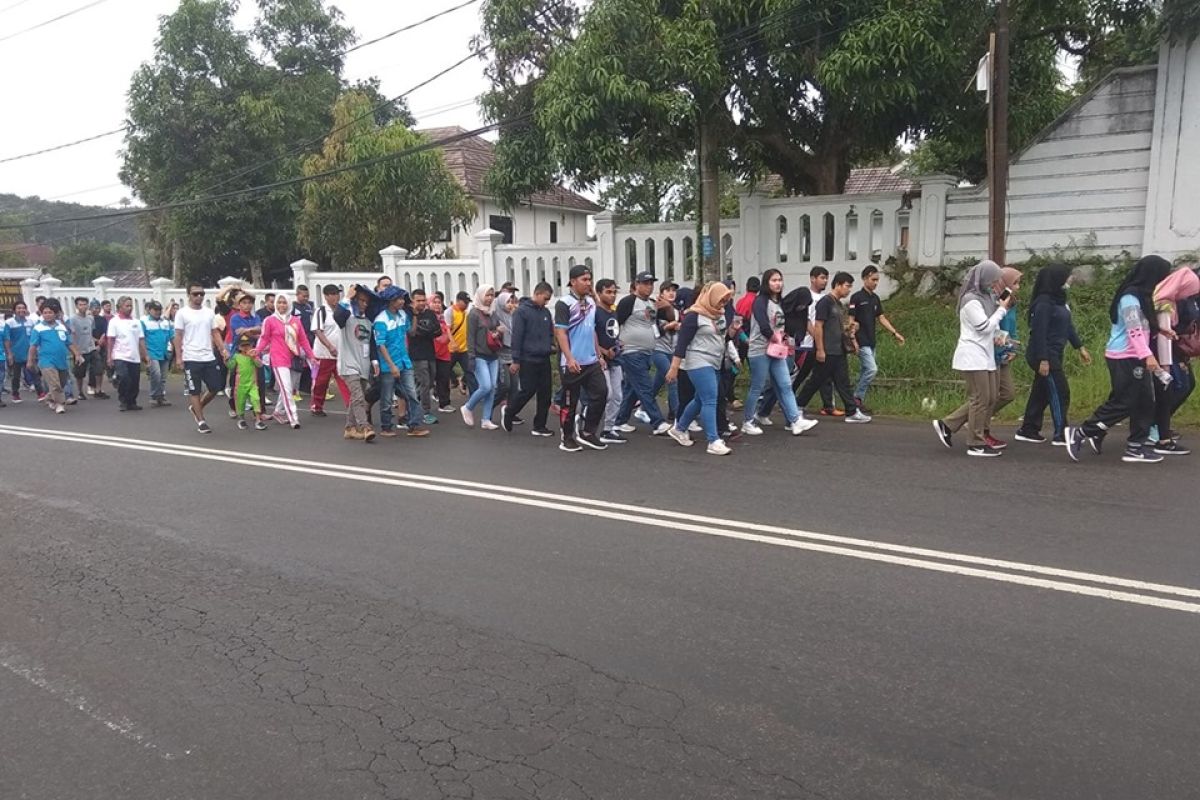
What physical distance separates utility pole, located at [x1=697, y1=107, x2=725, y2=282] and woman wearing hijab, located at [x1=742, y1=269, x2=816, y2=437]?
17.4ft

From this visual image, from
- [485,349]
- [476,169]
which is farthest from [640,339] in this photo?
[476,169]

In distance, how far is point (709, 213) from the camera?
1417cm

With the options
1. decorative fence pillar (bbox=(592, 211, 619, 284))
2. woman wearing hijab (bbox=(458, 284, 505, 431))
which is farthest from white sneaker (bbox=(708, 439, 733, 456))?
decorative fence pillar (bbox=(592, 211, 619, 284))

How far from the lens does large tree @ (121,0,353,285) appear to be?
83.1 feet

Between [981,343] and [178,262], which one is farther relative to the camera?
[178,262]

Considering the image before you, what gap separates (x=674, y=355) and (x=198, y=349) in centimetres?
610

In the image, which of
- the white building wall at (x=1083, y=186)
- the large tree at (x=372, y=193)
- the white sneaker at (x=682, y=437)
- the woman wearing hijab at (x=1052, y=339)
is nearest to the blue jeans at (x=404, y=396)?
the white sneaker at (x=682, y=437)

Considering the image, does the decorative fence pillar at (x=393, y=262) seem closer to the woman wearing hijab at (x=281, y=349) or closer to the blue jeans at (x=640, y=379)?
the woman wearing hijab at (x=281, y=349)

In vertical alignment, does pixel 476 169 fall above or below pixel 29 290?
above

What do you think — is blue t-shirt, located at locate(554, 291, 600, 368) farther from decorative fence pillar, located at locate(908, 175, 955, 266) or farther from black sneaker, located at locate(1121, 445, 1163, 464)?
Result: decorative fence pillar, located at locate(908, 175, 955, 266)

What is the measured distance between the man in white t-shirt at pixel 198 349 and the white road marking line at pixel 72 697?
681 cm

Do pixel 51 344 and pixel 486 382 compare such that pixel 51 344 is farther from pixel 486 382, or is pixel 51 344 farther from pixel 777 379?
pixel 777 379

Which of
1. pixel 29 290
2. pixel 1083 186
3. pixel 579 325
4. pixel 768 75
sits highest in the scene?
pixel 768 75

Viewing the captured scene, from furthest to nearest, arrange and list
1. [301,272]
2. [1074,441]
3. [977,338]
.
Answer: [301,272]
[977,338]
[1074,441]
